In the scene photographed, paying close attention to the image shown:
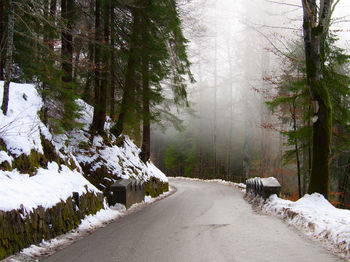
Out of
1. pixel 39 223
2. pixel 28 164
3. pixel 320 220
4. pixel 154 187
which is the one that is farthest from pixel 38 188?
pixel 154 187

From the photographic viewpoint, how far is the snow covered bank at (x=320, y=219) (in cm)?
531

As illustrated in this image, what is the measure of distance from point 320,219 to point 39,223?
573 cm

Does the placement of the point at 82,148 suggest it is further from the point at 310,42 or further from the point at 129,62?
the point at 310,42

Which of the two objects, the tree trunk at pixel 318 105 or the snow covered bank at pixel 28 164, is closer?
the snow covered bank at pixel 28 164

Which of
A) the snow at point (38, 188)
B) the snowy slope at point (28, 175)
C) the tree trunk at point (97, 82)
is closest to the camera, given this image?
the snow at point (38, 188)

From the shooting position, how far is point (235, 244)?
18.6ft

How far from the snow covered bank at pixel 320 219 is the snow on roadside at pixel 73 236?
4.76 m

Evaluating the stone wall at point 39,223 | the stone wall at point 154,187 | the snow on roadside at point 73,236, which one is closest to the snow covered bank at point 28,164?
the stone wall at point 39,223

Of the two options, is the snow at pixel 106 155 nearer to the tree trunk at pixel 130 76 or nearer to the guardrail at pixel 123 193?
the tree trunk at pixel 130 76

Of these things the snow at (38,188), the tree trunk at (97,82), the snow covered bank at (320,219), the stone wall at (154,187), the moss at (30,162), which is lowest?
the stone wall at (154,187)

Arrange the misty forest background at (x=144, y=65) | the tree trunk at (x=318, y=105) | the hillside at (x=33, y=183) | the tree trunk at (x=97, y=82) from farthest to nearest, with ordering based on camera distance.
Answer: the tree trunk at (x=97, y=82)
the misty forest background at (x=144, y=65)
the tree trunk at (x=318, y=105)
the hillside at (x=33, y=183)

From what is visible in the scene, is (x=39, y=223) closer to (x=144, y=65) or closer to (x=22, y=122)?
(x=22, y=122)

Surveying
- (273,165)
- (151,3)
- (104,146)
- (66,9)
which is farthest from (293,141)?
(273,165)

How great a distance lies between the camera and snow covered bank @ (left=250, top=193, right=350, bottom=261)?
531 cm
